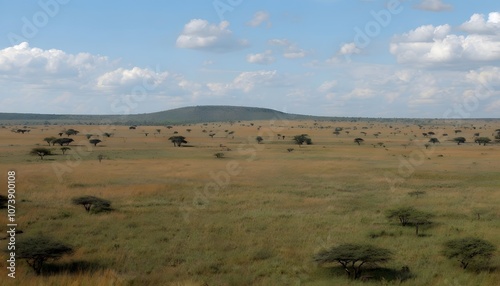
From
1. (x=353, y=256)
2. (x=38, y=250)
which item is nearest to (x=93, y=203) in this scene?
(x=38, y=250)

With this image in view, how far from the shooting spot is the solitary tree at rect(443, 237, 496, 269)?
1873 centimetres

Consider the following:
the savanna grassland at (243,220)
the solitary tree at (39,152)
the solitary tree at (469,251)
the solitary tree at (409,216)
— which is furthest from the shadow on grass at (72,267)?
the solitary tree at (39,152)

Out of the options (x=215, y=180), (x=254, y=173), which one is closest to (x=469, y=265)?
(x=215, y=180)

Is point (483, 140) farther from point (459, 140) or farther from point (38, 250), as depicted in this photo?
point (38, 250)

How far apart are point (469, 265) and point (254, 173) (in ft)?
108

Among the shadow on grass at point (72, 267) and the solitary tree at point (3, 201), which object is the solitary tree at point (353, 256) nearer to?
the shadow on grass at point (72, 267)

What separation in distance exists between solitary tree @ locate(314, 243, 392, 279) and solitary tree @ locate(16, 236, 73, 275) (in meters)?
9.94

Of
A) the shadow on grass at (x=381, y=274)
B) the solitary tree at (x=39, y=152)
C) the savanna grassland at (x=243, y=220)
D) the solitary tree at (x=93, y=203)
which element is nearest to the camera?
the shadow on grass at (x=381, y=274)

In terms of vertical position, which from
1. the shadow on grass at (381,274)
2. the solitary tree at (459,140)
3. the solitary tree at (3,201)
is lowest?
the shadow on grass at (381,274)

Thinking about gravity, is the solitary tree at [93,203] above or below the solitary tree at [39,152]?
below

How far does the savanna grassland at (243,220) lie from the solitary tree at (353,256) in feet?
1.90

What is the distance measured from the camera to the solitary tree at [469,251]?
18.7 m

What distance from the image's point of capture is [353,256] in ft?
58.4

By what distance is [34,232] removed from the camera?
76.2 feet
